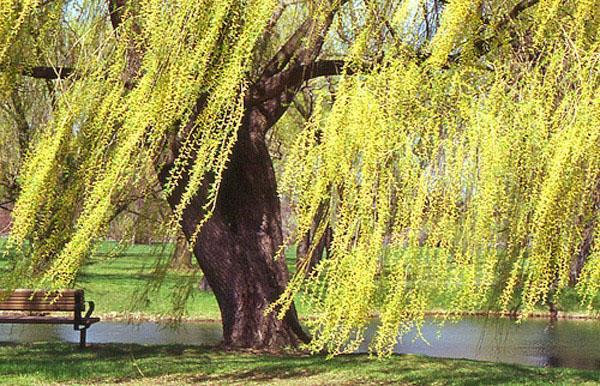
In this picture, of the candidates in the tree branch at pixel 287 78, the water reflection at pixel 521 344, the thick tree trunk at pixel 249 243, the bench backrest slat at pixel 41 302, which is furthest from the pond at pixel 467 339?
the tree branch at pixel 287 78

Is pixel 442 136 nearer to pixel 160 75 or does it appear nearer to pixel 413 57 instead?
pixel 413 57

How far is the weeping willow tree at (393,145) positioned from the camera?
474cm

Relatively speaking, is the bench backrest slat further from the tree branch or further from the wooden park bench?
the tree branch

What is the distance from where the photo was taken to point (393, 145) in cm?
487

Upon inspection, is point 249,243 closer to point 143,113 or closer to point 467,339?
point 143,113

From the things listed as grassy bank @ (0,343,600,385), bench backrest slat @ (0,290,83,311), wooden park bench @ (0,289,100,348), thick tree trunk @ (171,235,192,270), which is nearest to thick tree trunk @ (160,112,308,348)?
thick tree trunk @ (171,235,192,270)

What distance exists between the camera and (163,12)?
553 cm

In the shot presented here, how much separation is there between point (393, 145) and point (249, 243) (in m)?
4.17

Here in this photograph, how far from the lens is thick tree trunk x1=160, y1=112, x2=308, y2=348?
29.1ft

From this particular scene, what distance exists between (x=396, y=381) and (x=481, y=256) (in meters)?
2.90

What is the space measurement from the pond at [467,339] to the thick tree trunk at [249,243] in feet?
10.2

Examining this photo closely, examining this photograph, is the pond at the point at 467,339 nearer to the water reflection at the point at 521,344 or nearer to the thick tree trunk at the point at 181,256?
the water reflection at the point at 521,344

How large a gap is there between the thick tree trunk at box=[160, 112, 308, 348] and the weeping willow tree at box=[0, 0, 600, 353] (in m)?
2.58

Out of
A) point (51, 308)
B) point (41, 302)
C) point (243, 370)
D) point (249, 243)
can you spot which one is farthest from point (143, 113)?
point (41, 302)
